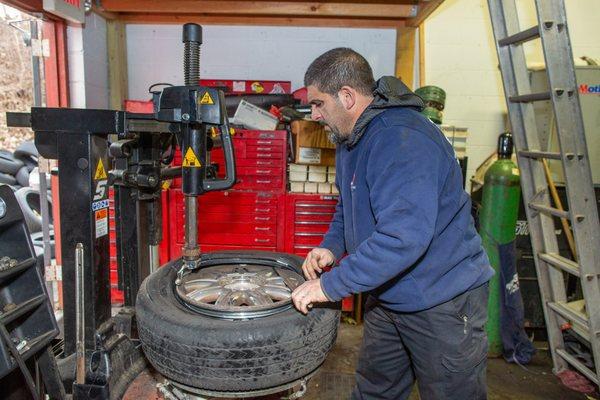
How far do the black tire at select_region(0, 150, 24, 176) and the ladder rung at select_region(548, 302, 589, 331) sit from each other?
537 cm

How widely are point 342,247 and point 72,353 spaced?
1051 millimetres

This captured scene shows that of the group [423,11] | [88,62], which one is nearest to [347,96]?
[423,11]

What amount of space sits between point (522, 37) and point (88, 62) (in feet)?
10.3

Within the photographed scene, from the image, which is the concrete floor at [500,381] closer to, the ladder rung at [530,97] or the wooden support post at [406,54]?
the ladder rung at [530,97]

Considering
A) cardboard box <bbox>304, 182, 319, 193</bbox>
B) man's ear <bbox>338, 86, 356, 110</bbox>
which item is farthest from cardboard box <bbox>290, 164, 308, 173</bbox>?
man's ear <bbox>338, 86, 356, 110</bbox>

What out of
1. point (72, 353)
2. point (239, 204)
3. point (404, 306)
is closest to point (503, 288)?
point (404, 306)

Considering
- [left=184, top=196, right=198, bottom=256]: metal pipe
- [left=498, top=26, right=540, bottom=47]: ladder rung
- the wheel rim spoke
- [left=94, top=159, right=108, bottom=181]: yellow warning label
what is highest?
[left=498, top=26, right=540, bottom=47]: ladder rung

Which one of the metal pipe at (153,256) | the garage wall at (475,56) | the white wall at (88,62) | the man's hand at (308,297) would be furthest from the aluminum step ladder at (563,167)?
the white wall at (88,62)

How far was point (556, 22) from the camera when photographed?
88.1 inches

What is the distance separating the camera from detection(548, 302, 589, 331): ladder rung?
2.45 meters

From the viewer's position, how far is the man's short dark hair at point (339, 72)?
1.38 metres

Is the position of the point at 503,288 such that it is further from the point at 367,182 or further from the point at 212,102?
the point at 212,102

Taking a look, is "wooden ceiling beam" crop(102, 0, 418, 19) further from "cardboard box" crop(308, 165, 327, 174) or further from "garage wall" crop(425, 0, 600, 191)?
"cardboard box" crop(308, 165, 327, 174)

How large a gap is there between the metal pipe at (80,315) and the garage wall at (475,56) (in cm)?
351
